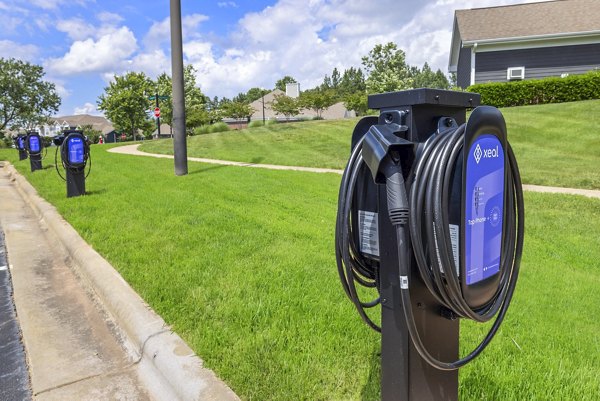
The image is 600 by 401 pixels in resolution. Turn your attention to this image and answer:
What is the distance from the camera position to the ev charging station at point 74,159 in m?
7.60

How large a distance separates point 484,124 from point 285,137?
64.3ft

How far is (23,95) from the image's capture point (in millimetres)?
50375

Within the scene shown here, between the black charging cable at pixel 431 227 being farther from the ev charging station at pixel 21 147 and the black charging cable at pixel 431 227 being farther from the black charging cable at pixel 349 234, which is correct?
the ev charging station at pixel 21 147

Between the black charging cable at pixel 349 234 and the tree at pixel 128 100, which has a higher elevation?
the tree at pixel 128 100

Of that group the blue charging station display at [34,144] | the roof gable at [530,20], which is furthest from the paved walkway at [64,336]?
the roof gable at [530,20]

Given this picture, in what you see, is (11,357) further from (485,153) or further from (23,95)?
(23,95)

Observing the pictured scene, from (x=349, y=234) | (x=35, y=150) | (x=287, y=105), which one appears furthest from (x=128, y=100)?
(x=349, y=234)

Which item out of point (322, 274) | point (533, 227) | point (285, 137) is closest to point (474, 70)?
point (285, 137)

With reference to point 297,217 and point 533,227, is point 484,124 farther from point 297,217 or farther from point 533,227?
point 533,227

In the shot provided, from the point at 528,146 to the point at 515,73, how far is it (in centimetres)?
925

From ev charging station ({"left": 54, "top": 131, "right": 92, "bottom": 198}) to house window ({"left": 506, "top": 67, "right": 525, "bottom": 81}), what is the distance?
19766 mm

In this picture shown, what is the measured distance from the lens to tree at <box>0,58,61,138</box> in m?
49.1

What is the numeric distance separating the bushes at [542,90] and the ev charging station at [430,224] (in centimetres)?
1820

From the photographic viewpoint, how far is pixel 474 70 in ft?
71.6
